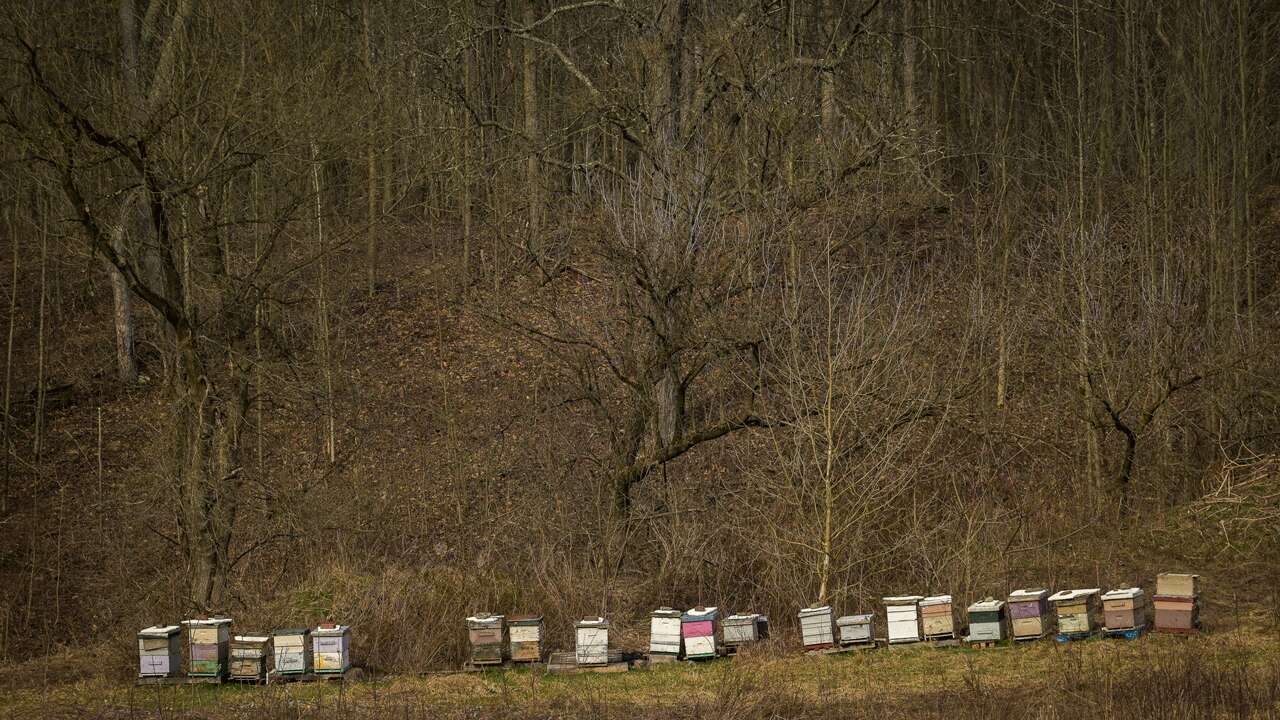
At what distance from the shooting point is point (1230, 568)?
14.5 m

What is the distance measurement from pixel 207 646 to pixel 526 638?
9.78ft

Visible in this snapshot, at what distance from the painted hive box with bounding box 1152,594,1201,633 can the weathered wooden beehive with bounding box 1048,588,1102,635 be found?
1.89ft

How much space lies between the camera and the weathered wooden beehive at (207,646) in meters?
10.5

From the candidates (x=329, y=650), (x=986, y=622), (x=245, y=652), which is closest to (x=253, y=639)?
(x=245, y=652)

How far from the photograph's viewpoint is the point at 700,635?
10.7 metres

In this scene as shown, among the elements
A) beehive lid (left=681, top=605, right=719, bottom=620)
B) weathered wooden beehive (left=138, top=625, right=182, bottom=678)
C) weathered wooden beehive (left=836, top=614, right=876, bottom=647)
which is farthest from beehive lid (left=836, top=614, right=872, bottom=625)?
weathered wooden beehive (left=138, top=625, right=182, bottom=678)

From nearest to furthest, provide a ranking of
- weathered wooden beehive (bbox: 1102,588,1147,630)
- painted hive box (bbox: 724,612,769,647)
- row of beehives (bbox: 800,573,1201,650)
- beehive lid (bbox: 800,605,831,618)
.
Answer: weathered wooden beehive (bbox: 1102,588,1147,630), row of beehives (bbox: 800,573,1201,650), beehive lid (bbox: 800,605,831,618), painted hive box (bbox: 724,612,769,647)

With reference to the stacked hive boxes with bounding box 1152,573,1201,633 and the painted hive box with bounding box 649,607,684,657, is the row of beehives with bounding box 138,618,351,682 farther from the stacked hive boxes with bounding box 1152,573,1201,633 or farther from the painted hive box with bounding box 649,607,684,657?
the stacked hive boxes with bounding box 1152,573,1201,633

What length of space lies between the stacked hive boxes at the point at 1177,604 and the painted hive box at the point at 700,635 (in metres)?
4.05

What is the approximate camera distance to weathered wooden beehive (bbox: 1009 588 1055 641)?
34.3 ft

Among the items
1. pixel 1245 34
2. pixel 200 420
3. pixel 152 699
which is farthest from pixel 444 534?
pixel 1245 34

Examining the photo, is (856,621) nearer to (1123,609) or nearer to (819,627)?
(819,627)

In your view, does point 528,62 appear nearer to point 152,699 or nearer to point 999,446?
point 999,446

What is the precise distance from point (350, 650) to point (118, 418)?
48.5 feet
